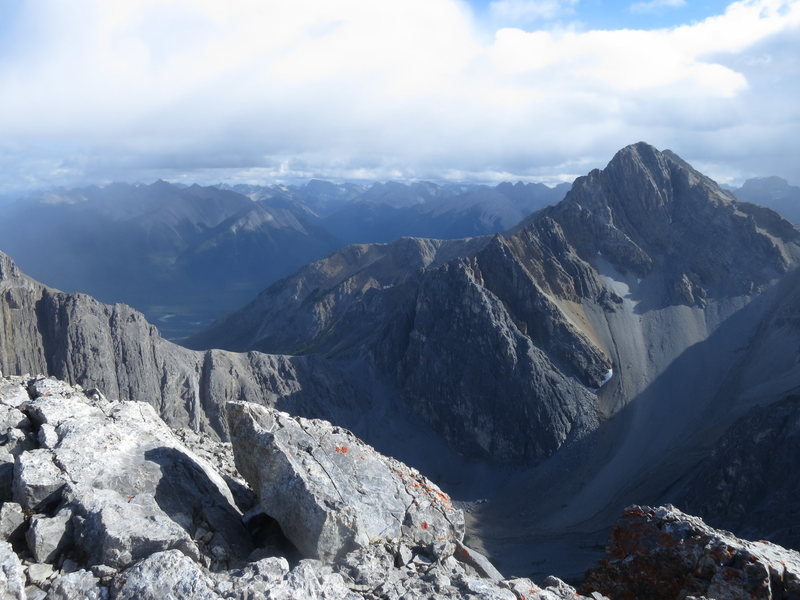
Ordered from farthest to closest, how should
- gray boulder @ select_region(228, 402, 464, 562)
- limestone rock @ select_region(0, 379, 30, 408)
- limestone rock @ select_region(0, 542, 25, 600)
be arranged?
limestone rock @ select_region(0, 379, 30, 408)
gray boulder @ select_region(228, 402, 464, 562)
limestone rock @ select_region(0, 542, 25, 600)

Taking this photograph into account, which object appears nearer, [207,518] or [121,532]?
[121,532]

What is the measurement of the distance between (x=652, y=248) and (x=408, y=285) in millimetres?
66631

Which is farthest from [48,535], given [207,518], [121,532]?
[207,518]

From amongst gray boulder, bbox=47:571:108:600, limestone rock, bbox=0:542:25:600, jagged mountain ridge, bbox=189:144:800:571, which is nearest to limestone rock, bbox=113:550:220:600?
gray boulder, bbox=47:571:108:600

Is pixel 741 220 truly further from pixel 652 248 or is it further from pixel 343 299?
pixel 343 299

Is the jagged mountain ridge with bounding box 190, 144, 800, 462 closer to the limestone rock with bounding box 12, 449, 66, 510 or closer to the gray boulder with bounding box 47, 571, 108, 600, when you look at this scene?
the limestone rock with bounding box 12, 449, 66, 510

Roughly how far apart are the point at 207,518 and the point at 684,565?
627 inches

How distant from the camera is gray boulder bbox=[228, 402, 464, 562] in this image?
17.0 metres

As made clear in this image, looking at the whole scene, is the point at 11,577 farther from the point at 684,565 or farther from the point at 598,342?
the point at 598,342

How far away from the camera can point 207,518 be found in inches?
699

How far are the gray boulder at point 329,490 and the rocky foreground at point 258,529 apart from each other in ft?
0.17

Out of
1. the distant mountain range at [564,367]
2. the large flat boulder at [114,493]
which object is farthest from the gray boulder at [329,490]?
the distant mountain range at [564,367]

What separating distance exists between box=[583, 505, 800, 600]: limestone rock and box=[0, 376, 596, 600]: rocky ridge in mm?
4001

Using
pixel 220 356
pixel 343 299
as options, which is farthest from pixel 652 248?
pixel 220 356
